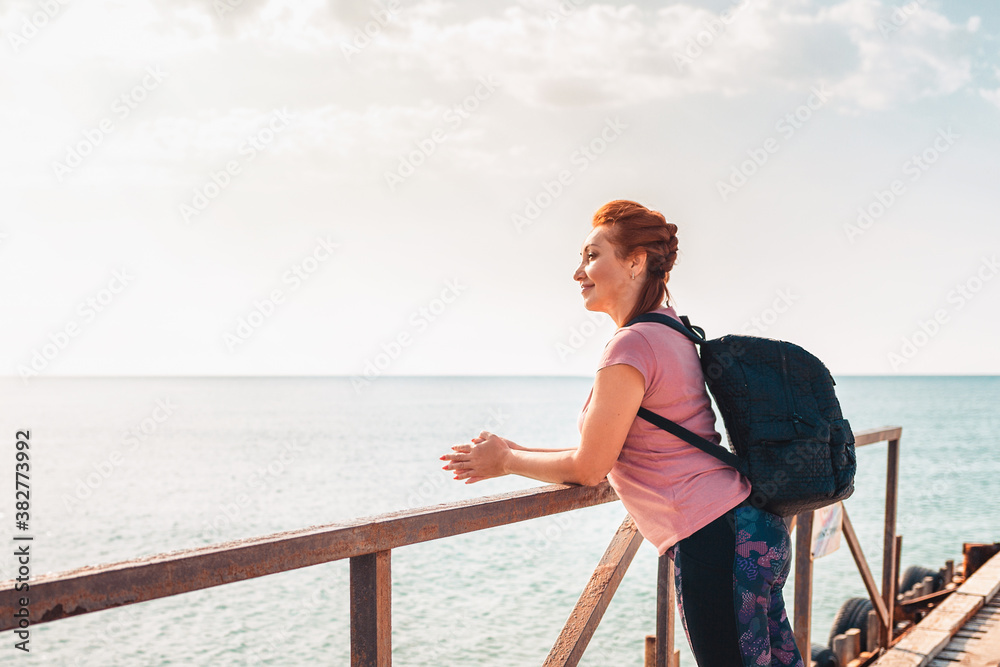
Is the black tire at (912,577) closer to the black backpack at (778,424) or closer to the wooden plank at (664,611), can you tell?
the wooden plank at (664,611)

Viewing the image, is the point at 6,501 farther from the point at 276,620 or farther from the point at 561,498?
the point at 561,498

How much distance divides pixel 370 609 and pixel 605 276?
1.00 metres

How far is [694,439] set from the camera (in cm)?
187

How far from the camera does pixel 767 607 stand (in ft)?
6.11

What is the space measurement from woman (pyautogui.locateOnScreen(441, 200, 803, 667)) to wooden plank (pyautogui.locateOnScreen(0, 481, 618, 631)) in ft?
0.66

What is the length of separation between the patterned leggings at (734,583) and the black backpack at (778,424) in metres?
0.07

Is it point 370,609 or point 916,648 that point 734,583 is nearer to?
point 370,609

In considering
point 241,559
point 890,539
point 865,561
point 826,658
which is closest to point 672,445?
point 241,559

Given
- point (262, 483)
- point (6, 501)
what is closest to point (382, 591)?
point (262, 483)

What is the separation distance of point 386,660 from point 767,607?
899 millimetres

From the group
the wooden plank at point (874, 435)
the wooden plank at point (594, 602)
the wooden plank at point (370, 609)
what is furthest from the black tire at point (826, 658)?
the wooden plank at point (370, 609)

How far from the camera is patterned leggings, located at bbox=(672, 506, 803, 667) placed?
1.83 meters

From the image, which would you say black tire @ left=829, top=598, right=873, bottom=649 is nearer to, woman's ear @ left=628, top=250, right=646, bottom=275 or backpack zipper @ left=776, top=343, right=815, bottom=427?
backpack zipper @ left=776, top=343, right=815, bottom=427

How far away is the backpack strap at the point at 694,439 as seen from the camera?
187 centimetres
